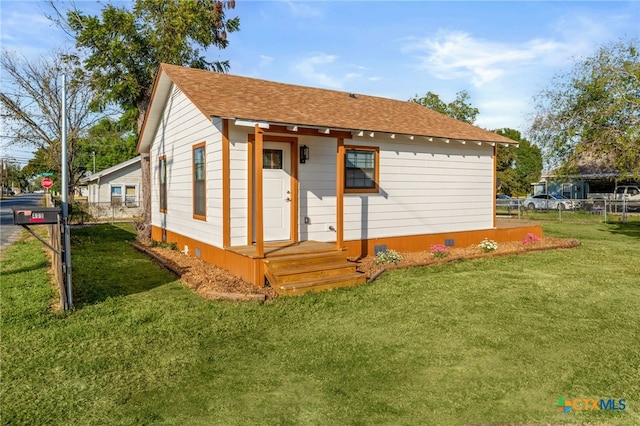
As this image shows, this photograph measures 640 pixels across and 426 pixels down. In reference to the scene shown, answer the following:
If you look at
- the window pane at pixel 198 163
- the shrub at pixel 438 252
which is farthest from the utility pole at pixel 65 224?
the shrub at pixel 438 252

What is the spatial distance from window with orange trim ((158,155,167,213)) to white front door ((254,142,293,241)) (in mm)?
4853

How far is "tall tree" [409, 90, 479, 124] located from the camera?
30.5 m

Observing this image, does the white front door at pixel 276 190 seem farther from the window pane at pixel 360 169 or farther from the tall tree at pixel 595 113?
the tall tree at pixel 595 113

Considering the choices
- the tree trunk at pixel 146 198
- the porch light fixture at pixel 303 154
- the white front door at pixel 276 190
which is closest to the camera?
the white front door at pixel 276 190

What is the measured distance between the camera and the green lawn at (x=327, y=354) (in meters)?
3.19

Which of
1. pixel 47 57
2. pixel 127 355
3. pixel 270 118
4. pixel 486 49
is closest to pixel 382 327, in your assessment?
pixel 127 355

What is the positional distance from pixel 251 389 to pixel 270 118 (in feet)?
16.2

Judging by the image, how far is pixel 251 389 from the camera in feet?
11.6

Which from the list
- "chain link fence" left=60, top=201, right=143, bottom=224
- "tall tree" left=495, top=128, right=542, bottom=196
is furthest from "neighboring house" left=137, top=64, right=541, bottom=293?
"tall tree" left=495, top=128, right=542, bottom=196

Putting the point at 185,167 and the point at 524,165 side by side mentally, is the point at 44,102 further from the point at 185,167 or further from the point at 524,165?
the point at 524,165

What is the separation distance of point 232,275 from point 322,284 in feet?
5.76

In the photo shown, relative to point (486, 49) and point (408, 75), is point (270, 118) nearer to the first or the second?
point (486, 49)

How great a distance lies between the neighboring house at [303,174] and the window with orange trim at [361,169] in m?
0.02

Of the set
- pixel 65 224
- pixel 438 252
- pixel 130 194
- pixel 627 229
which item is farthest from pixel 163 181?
pixel 130 194
